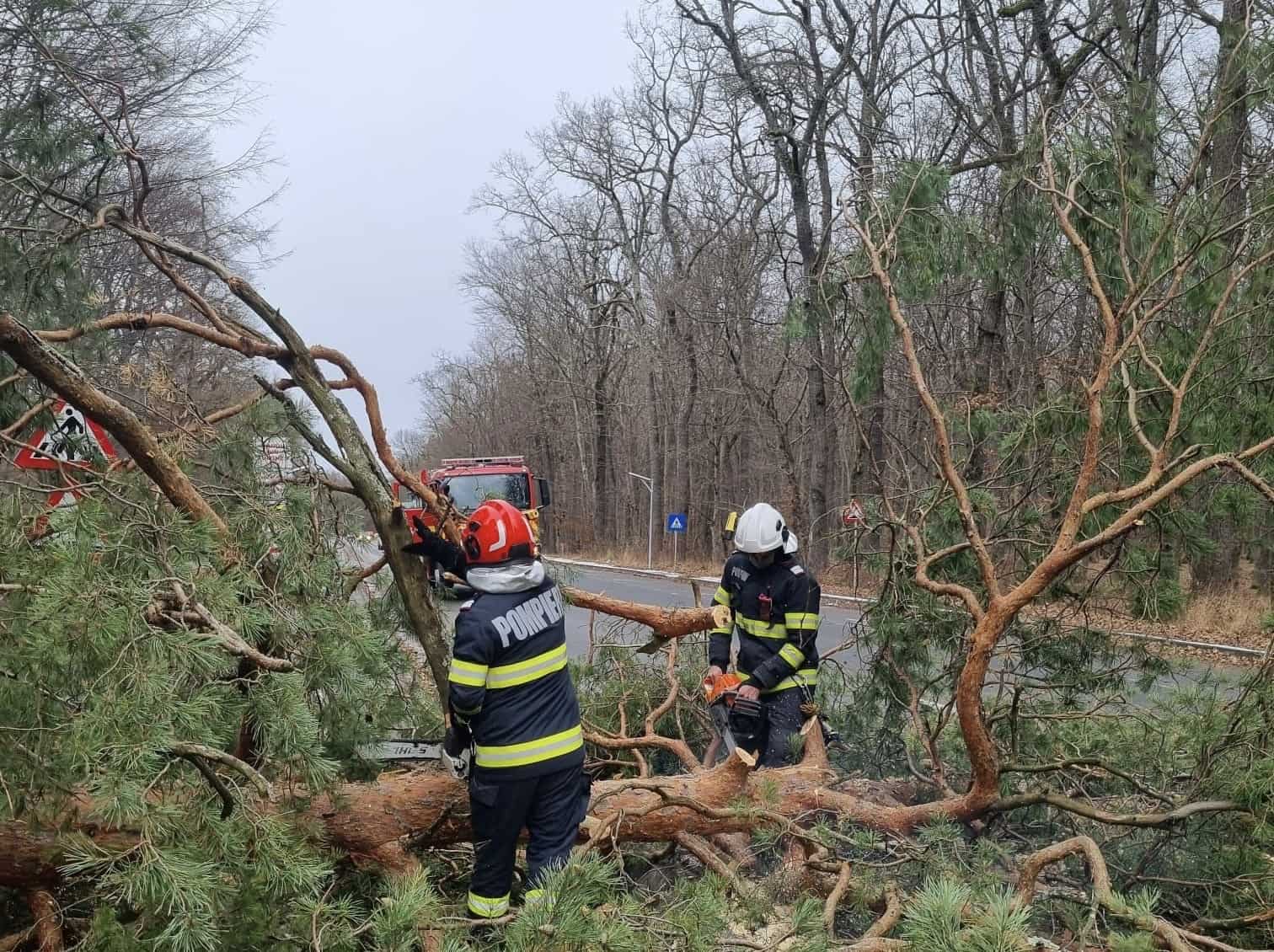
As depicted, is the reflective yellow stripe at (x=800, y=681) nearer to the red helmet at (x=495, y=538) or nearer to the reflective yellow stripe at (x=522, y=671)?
the reflective yellow stripe at (x=522, y=671)

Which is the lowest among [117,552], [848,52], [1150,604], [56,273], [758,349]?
[1150,604]

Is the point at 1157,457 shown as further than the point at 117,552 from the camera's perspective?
Yes

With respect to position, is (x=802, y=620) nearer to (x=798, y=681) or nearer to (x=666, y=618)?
(x=798, y=681)

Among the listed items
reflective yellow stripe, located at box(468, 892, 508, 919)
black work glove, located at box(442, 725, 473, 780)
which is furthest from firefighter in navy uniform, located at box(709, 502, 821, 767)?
reflective yellow stripe, located at box(468, 892, 508, 919)

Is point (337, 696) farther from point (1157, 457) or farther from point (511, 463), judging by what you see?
point (511, 463)

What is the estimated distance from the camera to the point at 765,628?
4.37m

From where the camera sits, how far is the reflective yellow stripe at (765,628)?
435cm

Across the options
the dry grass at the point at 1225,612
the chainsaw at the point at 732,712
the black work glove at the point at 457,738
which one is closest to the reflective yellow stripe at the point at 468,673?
the black work glove at the point at 457,738

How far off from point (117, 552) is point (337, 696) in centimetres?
75

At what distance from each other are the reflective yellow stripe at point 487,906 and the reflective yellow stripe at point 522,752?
45 centimetres

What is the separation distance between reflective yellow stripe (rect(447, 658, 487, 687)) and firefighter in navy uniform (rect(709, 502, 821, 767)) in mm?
1574

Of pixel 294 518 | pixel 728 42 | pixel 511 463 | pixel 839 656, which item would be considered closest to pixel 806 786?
pixel 294 518

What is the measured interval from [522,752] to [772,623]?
1.76 meters

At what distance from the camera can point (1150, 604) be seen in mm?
3973
